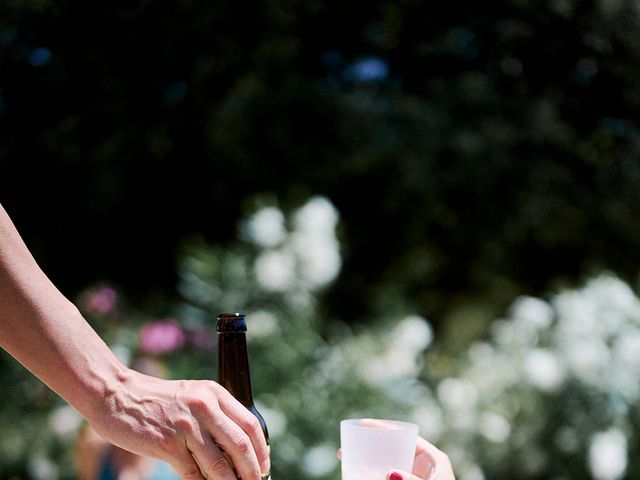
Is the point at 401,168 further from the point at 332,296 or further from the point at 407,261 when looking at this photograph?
the point at 332,296

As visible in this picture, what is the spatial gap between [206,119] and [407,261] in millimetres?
1643

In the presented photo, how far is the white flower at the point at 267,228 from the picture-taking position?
3654 mm

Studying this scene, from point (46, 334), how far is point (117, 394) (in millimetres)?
119

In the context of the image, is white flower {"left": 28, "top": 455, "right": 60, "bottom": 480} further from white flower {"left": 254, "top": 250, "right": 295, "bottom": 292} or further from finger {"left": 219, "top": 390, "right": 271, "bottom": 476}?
finger {"left": 219, "top": 390, "right": 271, "bottom": 476}

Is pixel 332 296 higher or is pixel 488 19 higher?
pixel 488 19

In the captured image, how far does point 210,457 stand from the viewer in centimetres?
93

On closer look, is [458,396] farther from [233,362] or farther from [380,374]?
[233,362]

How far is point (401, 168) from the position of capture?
4691mm

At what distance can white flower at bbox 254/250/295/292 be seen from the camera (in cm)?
355

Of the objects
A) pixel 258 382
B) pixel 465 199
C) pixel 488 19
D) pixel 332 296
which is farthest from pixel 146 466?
pixel 488 19

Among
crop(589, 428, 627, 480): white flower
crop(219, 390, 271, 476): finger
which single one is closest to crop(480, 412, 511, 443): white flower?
crop(589, 428, 627, 480): white flower

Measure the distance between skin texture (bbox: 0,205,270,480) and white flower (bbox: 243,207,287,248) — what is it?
2.67 metres

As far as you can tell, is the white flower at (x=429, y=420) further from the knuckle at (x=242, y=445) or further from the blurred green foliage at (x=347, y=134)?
the knuckle at (x=242, y=445)

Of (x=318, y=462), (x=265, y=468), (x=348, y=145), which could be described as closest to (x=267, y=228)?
(x=318, y=462)
